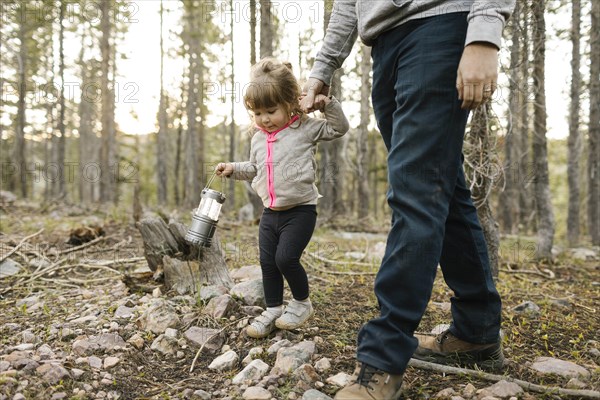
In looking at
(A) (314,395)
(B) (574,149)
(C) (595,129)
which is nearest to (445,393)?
(A) (314,395)

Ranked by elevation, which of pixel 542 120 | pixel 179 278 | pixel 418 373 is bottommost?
pixel 418 373

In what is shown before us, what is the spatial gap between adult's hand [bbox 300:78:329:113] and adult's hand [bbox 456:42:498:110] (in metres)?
0.80

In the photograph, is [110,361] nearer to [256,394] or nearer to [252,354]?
[252,354]

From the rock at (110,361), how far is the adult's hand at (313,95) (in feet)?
5.02

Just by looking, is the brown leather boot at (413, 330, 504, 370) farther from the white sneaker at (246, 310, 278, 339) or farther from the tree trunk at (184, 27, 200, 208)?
the tree trunk at (184, 27, 200, 208)

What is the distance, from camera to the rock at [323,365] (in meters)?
2.08

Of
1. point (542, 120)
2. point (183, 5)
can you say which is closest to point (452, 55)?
point (542, 120)

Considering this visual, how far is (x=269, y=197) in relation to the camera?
2.49 m

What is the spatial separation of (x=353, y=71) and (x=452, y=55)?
13223 mm

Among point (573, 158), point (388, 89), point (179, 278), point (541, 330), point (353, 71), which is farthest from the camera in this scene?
point (353, 71)

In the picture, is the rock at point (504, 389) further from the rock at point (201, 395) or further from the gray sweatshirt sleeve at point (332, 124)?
the gray sweatshirt sleeve at point (332, 124)

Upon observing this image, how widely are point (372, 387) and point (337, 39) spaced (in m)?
1.55

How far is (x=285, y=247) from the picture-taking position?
242cm

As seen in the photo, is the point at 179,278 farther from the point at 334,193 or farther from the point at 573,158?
the point at 573,158
